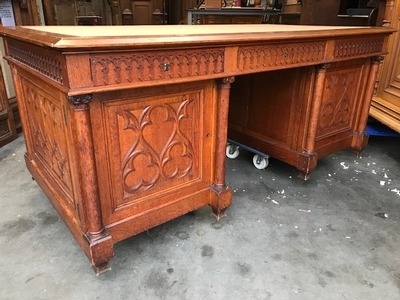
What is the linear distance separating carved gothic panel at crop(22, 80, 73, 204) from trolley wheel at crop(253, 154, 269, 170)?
1303mm

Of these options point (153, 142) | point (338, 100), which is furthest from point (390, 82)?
point (153, 142)

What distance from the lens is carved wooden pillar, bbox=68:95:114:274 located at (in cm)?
115

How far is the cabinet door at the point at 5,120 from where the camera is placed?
2674mm

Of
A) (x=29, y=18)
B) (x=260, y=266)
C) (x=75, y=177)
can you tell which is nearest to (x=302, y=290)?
(x=260, y=266)

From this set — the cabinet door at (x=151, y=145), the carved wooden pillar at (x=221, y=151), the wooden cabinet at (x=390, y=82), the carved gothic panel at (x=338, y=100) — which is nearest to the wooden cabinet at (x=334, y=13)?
the wooden cabinet at (x=390, y=82)

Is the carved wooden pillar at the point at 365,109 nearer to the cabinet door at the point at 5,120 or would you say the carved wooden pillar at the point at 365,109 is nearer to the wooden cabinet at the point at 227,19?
the cabinet door at the point at 5,120

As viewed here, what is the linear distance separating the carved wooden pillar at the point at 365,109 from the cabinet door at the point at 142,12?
518 centimetres

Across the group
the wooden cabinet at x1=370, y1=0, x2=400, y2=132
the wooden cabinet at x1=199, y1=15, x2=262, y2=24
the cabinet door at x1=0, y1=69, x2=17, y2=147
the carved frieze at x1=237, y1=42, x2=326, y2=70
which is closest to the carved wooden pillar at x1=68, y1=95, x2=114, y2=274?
the carved frieze at x1=237, y1=42, x2=326, y2=70

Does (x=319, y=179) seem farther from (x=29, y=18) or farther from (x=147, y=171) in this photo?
(x=29, y=18)

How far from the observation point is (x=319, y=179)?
2238 mm

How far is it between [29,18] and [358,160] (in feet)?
9.80

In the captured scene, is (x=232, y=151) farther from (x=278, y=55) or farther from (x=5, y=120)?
(x=5, y=120)

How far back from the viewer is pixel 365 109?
94.7 inches

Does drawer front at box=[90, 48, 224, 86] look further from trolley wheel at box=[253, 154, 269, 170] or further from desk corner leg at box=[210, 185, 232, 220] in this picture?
trolley wheel at box=[253, 154, 269, 170]
